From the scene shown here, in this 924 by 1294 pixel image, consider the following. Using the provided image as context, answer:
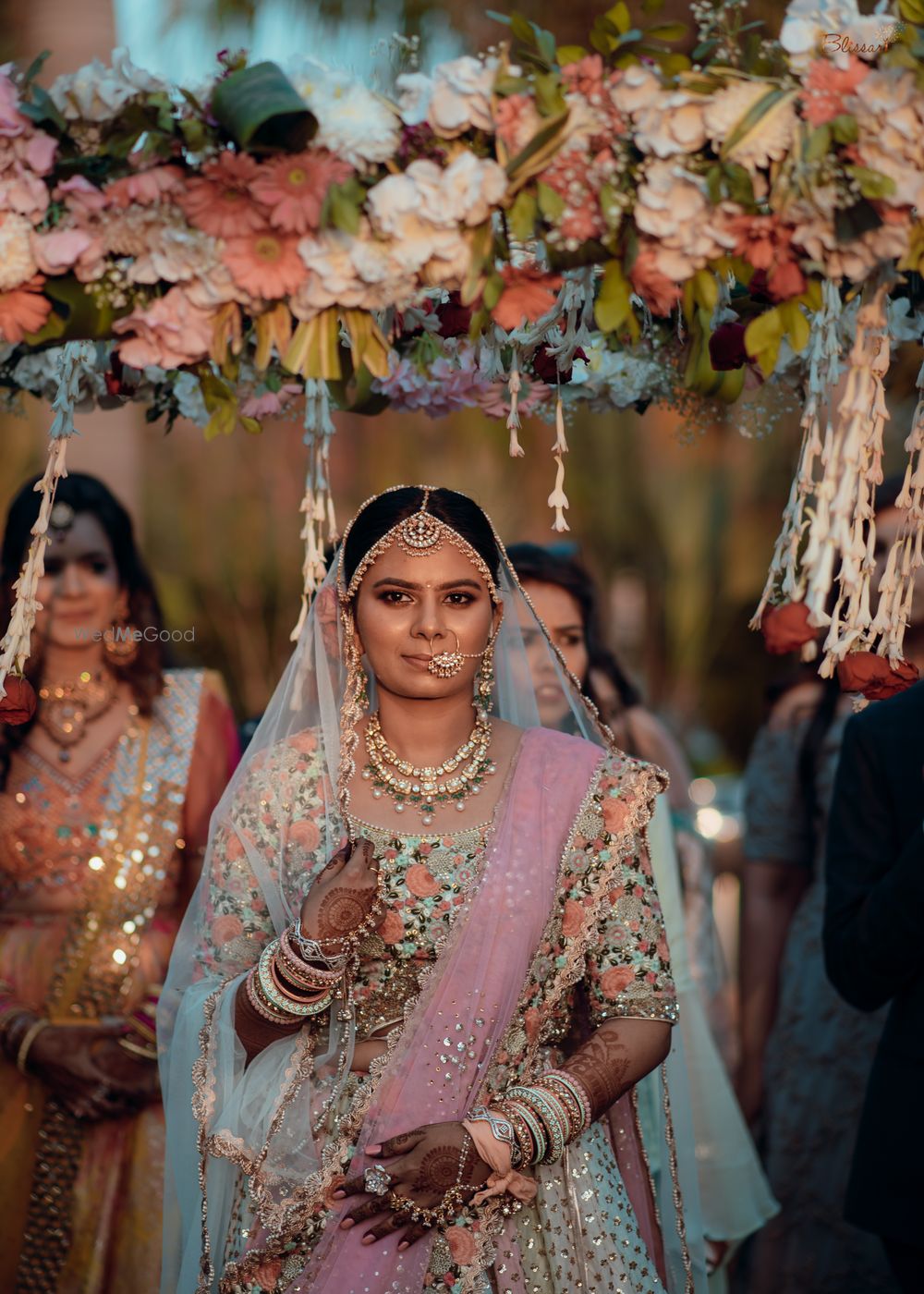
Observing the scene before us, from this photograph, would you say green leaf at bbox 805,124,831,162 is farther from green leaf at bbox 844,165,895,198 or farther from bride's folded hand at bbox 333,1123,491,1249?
bride's folded hand at bbox 333,1123,491,1249

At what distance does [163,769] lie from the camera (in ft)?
13.7

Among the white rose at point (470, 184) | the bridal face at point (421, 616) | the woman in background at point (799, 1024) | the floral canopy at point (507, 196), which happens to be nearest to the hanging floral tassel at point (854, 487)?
the floral canopy at point (507, 196)

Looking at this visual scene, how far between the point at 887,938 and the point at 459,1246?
1.08 meters

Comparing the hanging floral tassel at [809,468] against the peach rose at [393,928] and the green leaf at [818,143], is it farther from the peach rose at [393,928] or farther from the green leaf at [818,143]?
the peach rose at [393,928]

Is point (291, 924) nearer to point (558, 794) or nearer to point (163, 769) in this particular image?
point (558, 794)

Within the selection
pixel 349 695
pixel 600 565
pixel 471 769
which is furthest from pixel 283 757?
pixel 600 565

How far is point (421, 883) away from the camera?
2.86 meters

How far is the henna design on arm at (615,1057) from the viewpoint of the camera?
275 cm

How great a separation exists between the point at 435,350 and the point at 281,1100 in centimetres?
160

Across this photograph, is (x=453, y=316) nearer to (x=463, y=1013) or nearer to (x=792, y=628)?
(x=792, y=628)

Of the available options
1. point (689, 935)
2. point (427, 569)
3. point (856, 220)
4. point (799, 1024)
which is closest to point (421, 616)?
point (427, 569)

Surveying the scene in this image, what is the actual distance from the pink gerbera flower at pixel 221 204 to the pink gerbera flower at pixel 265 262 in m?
0.02

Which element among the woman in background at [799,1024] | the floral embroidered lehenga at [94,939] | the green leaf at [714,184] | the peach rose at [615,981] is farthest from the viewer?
the woman in background at [799,1024]

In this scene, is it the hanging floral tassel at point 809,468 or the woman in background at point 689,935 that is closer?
the hanging floral tassel at point 809,468
